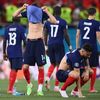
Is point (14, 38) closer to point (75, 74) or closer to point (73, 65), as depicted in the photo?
point (73, 65)

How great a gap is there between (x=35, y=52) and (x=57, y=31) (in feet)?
5.94

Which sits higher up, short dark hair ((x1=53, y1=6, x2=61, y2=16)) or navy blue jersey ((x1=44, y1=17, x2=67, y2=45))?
short dark hair ((x1=53, y1=6, x2=61, y2=16))

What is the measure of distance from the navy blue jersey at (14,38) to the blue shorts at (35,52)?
0.59m

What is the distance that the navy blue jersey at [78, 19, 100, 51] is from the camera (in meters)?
16.0

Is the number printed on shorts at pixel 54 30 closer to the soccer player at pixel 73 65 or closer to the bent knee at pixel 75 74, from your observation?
the soccer player at pixel 73 65

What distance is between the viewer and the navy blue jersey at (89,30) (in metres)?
16.0

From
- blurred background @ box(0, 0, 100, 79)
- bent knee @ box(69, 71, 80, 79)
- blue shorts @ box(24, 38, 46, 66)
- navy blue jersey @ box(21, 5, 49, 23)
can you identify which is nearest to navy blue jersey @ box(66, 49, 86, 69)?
bent knee @ box(69, 71, 80, 79)

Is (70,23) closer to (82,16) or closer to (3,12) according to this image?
(82,16)

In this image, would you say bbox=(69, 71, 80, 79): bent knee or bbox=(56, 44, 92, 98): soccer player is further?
bbox=(69, 71, 80, 79): bent knee

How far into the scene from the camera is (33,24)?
14.7m

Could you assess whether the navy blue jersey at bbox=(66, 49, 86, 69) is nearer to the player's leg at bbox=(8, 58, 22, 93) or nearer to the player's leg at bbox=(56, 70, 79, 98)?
the player's leg at bbox=(56, 70, 79, 98)

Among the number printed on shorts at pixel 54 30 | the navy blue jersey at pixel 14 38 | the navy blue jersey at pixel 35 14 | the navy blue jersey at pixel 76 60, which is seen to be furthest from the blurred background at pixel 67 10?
the navy blue jersey at pixel 76 60

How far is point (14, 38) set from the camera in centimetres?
1543

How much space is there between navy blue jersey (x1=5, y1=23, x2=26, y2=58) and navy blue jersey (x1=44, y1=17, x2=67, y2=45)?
4.27ft
